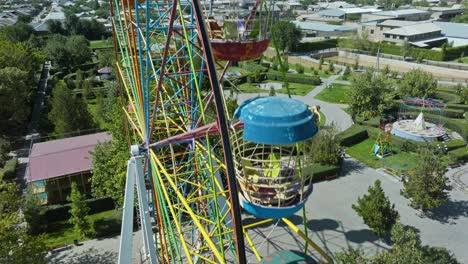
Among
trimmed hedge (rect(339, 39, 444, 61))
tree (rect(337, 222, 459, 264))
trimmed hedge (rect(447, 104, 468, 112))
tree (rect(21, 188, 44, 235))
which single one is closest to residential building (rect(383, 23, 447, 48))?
trimmed hedge (rect(339, 39, 444, 61))

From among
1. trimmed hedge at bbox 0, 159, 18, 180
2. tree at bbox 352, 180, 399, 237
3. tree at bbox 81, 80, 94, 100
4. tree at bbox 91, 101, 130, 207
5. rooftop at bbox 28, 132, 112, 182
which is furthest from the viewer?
tree at bbox 81, 80, 94, 100

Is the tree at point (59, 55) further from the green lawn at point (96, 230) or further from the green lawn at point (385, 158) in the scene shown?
the green lawn at point (385, 158)

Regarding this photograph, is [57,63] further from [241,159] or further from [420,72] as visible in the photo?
[241,159]

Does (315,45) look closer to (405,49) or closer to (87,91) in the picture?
(405,49)

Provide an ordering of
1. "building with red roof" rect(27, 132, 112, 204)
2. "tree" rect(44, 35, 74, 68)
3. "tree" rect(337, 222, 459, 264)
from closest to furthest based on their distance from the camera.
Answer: "tree" rect(337, 222, 459, 264), "building with red roof" rect(27, 132, 112, 204), "tree" rect(44, 35, 74, 68)

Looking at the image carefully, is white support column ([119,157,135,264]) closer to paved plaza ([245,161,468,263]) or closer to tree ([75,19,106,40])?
paved plaza ([245,161,468,263])

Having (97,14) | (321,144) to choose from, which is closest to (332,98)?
(321,144)

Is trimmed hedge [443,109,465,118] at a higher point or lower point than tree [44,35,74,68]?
lower
